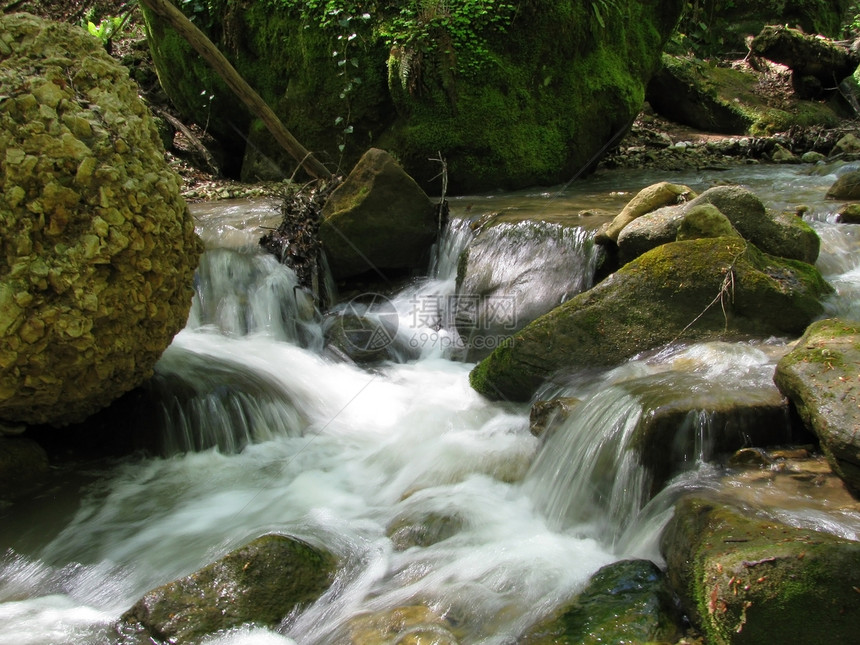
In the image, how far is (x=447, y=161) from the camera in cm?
835

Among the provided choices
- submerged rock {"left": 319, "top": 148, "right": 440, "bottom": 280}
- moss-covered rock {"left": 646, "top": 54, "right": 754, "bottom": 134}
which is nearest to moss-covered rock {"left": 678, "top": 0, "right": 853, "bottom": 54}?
moss-covered rock {"left": 646, "top": 54, "right": 754, "bottom": 134}

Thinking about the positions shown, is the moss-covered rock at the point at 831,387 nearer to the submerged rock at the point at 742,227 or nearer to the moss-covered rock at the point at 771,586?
the moss-covered rock at the point at 771,586

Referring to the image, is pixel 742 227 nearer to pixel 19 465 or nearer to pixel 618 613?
pixel 618 613

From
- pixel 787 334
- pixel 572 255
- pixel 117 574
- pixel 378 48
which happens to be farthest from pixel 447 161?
pixel 117 574

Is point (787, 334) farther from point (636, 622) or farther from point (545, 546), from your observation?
point (636, 622)

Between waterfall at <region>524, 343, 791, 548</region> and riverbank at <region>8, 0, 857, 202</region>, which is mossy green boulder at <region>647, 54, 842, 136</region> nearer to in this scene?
riverbank at <region>8, 0, 857, 202</region>

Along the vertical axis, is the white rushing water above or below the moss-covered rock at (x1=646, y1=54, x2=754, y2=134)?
below

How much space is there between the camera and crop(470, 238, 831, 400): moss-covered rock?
407 centimetres

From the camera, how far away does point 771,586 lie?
6.56 feet

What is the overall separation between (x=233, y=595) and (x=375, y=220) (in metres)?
4.33

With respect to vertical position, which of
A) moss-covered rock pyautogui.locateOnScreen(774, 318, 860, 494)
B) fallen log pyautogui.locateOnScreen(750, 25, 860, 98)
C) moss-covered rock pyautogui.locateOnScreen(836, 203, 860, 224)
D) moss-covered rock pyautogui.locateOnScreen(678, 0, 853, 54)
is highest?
moss-covered rock pyautogui.locateOnScreen(678, 0, 853, 54)

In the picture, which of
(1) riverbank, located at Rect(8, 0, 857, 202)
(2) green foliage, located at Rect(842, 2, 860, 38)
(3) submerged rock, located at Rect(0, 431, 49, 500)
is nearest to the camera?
(3) submerged rock, located at Rect(0, 431, 49, 500)

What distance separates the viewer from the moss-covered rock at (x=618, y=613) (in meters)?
2.21

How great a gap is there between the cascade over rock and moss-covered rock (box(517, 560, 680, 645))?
8.56 feet
